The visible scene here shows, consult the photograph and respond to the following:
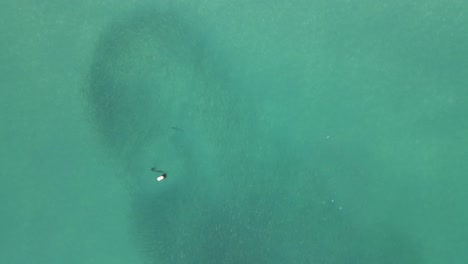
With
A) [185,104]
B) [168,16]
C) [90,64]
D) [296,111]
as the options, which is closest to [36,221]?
[90,64]

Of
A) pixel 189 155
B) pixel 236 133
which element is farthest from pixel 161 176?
pixel 236 133

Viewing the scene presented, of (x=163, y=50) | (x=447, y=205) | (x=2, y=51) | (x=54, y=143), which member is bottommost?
(x=447, y=205)

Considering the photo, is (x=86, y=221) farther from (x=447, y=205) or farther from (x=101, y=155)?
(x=447, y=205)

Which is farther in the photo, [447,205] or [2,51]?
[2,51]

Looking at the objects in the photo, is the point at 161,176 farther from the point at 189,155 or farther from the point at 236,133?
the point at 236,133

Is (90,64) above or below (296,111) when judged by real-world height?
above

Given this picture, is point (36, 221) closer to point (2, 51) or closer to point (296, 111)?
point (2, 51)

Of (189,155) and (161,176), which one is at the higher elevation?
(189,155)
